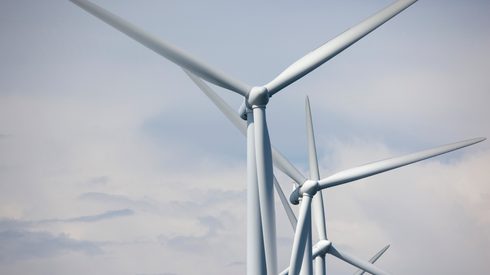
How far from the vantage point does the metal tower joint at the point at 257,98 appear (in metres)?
32.1

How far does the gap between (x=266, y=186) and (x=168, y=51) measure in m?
6.38

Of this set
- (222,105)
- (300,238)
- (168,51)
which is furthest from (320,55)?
(300,238)

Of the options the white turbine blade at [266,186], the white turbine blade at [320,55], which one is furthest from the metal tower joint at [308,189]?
the white turbine blade at [266,186]

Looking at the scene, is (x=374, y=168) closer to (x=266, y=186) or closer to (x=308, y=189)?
(x=308, y=189)

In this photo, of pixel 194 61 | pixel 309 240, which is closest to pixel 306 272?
pixel 309 240

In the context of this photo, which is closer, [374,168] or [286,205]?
[374,168]

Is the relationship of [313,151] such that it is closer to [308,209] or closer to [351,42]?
[308,209]

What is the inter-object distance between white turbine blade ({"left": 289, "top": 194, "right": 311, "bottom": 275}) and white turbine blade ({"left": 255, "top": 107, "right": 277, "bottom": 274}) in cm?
419

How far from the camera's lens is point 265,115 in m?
32.2

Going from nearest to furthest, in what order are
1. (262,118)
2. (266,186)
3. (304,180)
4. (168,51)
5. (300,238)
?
(168,51)
(266,186)
(262,118)
(300,238)
(304,180)

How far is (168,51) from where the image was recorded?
99.4 ft

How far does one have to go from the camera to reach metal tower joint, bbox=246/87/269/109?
32.1 meters

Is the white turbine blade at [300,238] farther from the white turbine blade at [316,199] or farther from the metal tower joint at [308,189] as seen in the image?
the white turbine blade at [316,199]

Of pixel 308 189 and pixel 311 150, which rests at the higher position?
pixel 311 150
